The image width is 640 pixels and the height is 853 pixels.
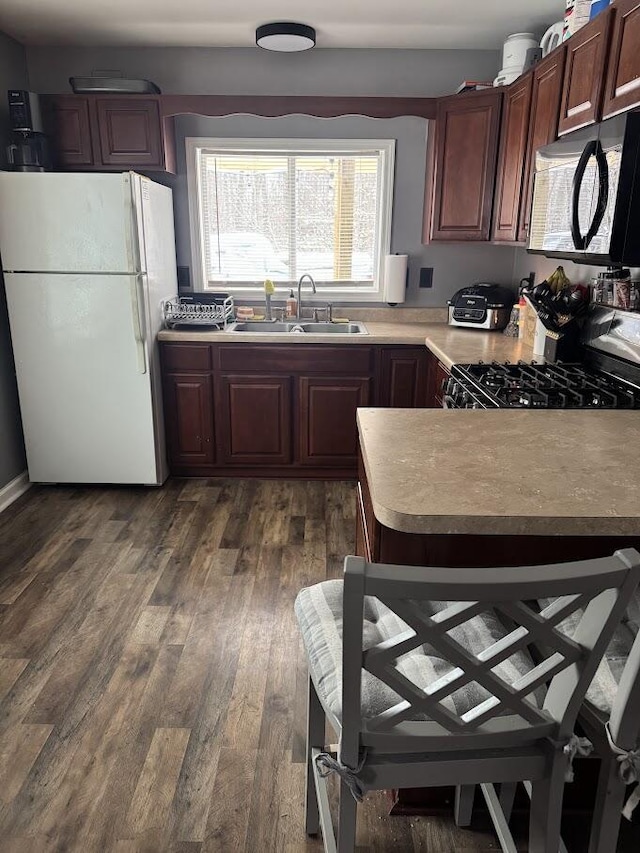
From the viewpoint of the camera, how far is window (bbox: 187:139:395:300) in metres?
3.85

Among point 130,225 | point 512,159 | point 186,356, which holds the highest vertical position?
point 512,159

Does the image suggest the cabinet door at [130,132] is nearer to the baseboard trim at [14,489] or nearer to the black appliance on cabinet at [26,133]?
the black appliance on cabinet at [26,133]

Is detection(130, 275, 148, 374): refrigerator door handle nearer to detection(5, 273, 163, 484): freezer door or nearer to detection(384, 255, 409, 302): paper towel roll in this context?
detection(5, 273, 163, 484): freezer door

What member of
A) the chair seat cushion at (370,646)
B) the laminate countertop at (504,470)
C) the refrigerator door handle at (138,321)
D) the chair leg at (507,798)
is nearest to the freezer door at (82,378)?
the refrigerator door handle at (138,321)

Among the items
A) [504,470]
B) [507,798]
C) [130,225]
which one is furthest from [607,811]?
[130,225]

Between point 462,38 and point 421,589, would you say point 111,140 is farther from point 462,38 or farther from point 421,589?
point 421,589

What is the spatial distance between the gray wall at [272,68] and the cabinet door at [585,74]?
1.36 metres

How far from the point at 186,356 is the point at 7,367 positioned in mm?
984

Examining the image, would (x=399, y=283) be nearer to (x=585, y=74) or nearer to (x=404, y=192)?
(x=404, y=192)

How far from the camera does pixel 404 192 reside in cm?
389

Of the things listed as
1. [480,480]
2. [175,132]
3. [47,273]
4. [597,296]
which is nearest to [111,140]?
[175,132]

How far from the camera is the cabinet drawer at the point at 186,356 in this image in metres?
3.55

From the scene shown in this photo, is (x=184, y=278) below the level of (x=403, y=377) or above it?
above

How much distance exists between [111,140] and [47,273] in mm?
887
